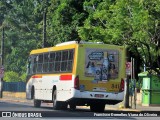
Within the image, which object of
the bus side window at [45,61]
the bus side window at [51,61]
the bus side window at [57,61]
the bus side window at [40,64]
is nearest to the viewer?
the bus side window at [57,61]

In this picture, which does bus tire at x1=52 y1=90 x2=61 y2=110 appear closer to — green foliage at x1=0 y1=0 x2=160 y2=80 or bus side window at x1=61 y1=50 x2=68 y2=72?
bus side window at x1=61 y1=50 x2=68 y2=72

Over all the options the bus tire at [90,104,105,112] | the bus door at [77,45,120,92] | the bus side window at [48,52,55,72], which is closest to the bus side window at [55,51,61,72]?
the bus side window at [48,52,55,72]

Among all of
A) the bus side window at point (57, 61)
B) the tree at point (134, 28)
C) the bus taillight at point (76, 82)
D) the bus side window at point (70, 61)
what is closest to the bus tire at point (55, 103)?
the bus side window at point (57, 61)

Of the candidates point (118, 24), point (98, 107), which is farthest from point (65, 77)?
point (118, 24)

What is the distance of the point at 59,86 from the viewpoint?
29328mm

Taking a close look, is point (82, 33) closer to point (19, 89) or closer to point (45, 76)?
point (45, 76)

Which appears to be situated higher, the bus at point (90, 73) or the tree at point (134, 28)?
the tree at point (134, 28)

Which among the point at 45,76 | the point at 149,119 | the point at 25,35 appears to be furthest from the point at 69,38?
the point at 25,35

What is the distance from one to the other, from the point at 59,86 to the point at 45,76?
2507 mm

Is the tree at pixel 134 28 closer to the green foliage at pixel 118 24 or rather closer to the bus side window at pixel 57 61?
the green foliage at pixel 118 24

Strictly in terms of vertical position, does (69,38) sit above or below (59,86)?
above

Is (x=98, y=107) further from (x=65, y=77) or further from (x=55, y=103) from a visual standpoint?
(x=65, y=77)

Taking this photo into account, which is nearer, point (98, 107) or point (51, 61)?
point (98, 107)

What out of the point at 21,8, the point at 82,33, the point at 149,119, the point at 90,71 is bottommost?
the point at 149,119
